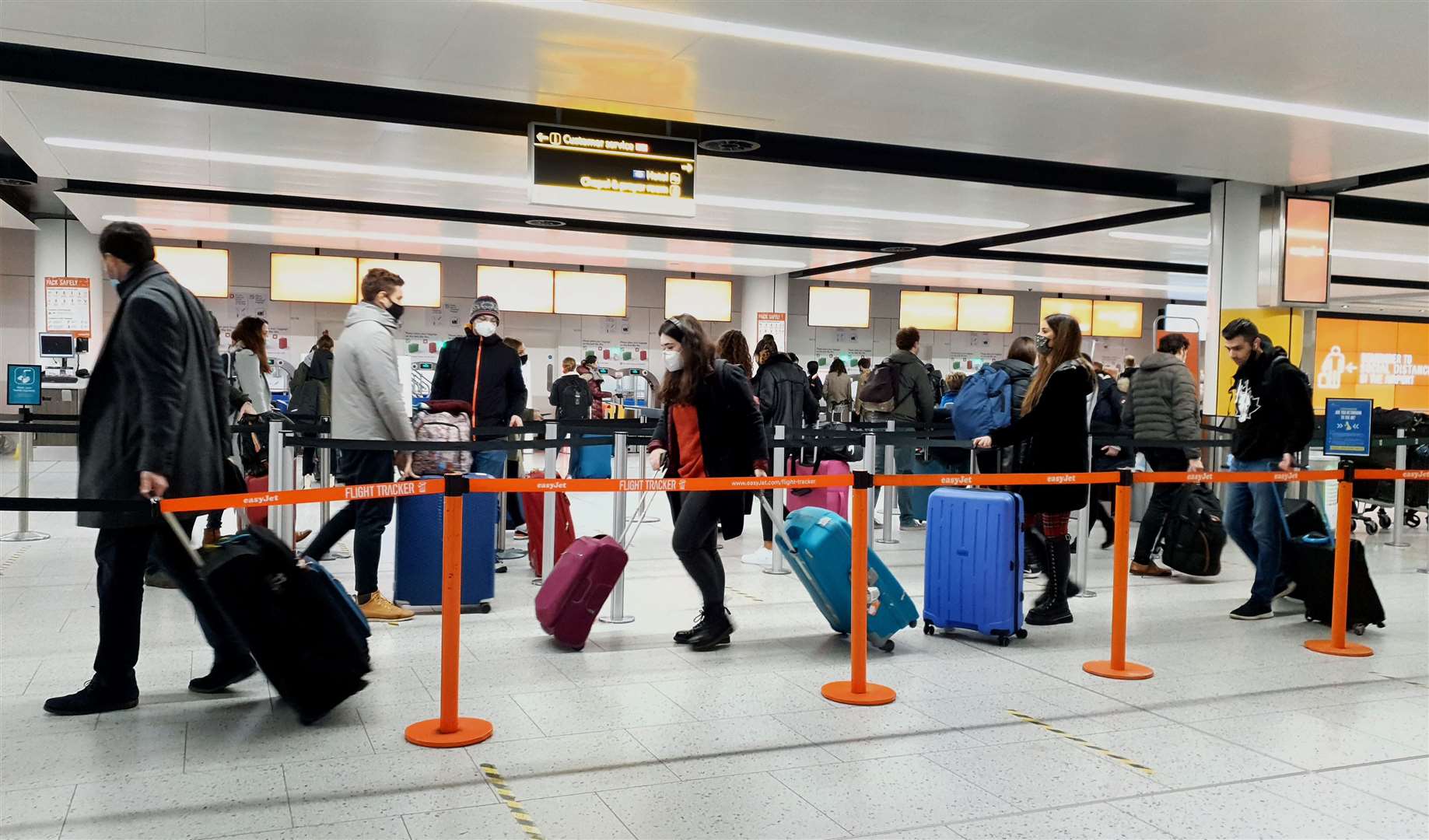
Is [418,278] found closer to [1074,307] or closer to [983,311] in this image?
[983,311]

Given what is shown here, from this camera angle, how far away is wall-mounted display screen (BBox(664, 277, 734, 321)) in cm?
1930

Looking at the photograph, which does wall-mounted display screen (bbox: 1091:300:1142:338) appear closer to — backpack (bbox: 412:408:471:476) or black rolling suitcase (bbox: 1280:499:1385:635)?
black rolling suitcase (bbox: 1280:499:1385:635)

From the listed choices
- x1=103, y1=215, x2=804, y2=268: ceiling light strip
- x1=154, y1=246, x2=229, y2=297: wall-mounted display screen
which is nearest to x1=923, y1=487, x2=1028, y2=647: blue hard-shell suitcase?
x1=103, y1=215, x2=804, y2=268: ceiling light strip

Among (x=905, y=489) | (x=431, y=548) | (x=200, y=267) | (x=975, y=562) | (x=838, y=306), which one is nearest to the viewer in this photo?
(x=975, y=562)

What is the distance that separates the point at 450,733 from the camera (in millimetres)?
3557

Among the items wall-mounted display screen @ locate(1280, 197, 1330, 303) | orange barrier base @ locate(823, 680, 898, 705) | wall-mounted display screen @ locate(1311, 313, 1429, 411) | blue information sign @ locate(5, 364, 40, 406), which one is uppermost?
wall-mounted display screen @ locate(1280, 197, 1330, 303)

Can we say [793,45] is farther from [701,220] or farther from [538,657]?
[701,220]

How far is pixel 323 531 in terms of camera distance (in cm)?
532

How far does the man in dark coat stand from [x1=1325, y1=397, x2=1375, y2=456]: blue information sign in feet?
23.5

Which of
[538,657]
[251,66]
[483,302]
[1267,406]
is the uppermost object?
[251,66]

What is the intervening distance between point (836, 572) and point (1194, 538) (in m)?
3.48

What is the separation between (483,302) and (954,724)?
403 cm

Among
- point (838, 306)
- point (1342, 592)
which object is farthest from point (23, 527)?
point (838, 306)

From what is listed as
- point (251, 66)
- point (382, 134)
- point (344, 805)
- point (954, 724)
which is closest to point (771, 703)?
point (954, 724)
